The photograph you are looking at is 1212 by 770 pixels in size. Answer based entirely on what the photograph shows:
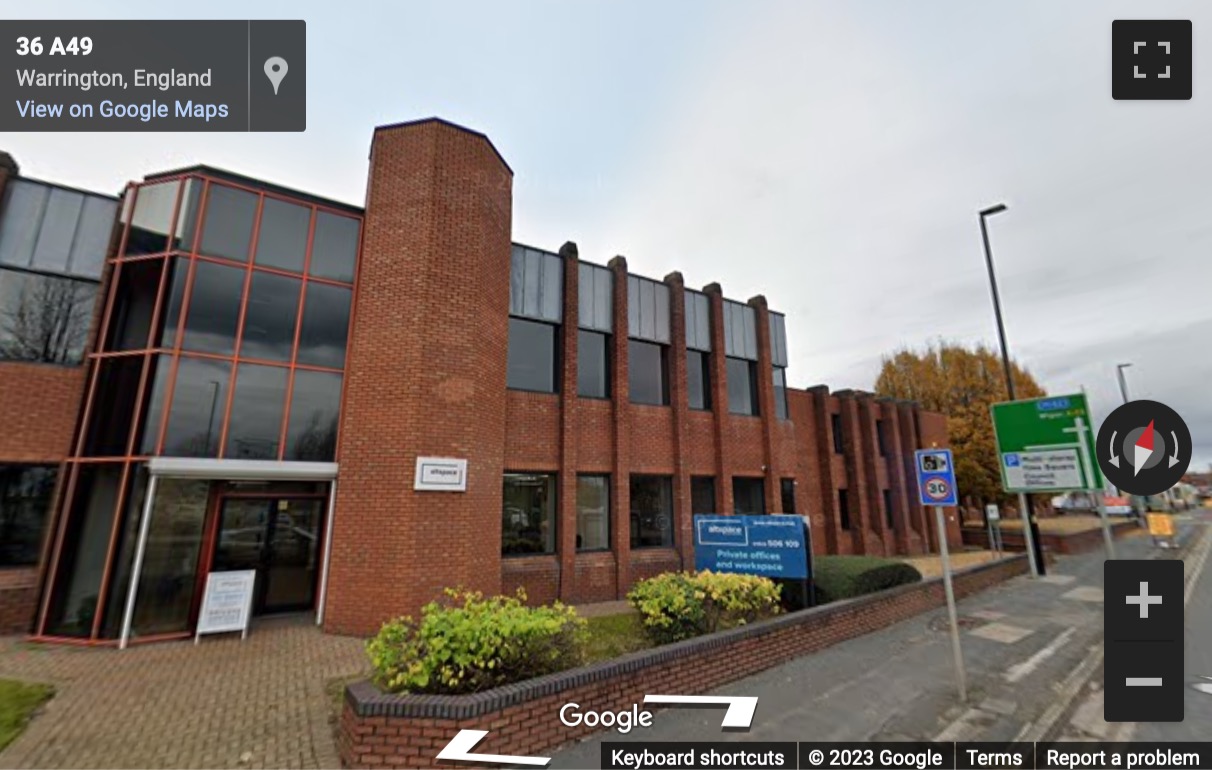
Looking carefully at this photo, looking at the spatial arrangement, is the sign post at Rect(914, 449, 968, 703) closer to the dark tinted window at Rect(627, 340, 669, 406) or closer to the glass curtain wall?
the dark tinted window at Rect(627, 340, 669, 406)

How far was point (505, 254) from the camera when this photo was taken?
→ 12.1m

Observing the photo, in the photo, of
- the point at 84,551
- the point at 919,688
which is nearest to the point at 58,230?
the point at 84,551

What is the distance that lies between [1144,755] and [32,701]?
12.0 meters

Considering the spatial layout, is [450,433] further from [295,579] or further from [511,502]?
[295,579]

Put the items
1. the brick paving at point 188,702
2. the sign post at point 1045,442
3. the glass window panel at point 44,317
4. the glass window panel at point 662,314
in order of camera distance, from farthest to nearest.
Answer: the glass window panel at point 662,314 → the glass window panel at point 44,317 → the brick paving at point 188,702 → the sign post at point 1045,442

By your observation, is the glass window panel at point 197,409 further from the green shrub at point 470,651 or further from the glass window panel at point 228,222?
the green shrub at point 470,651

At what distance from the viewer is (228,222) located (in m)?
10.1

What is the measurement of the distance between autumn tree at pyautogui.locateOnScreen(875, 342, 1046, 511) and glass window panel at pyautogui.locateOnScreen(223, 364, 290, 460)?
28.0m

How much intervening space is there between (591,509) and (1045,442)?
30.4 feet

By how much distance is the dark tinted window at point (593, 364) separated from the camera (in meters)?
13.6

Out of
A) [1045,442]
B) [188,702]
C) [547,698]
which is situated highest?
[1045,442]

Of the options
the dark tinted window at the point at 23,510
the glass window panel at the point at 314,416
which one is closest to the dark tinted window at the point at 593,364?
the glass window panel at the point at 314,416

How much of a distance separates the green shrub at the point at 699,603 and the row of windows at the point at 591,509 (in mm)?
4309

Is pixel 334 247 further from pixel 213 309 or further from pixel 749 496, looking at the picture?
pixel 749 496
